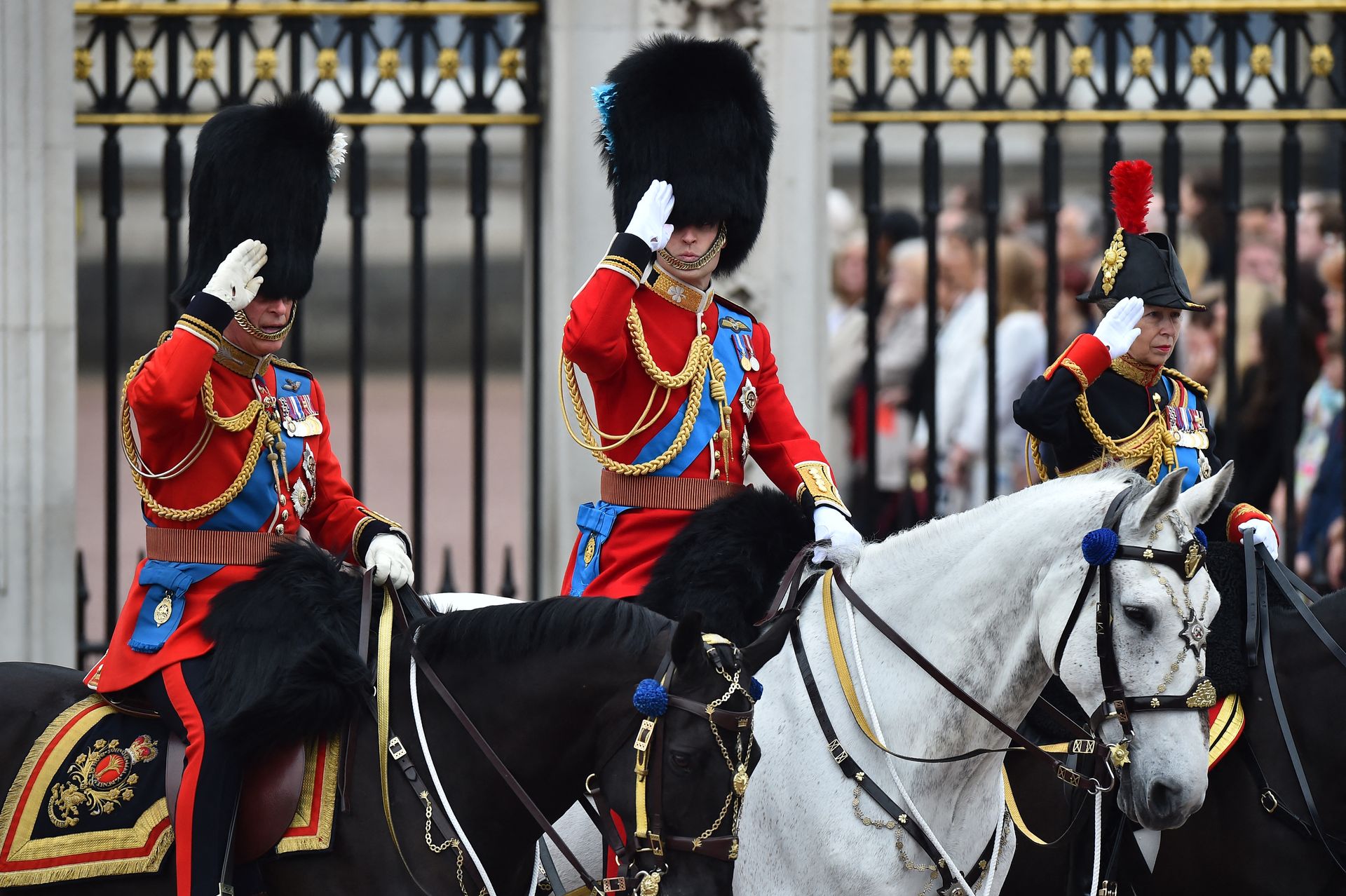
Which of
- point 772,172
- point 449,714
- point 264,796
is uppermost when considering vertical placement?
A: point 772,172

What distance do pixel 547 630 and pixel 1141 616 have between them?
129 centimetres

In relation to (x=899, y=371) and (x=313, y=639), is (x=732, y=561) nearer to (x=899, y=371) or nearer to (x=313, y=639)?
(x=313, y=639)

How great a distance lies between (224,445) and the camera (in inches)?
172

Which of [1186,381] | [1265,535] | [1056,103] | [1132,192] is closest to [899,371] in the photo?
[1056,103]

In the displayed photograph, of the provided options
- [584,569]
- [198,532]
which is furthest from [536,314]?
[198,532]

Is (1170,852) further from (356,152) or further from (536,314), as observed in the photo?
(356,152)

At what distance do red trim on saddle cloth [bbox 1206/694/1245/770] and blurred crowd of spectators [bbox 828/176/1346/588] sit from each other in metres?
3.56

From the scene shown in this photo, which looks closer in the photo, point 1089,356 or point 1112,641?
point 1112,641

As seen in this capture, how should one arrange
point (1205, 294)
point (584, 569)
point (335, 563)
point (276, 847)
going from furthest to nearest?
point (1205, 294)
point (584, 569)
point (335, 563)
point (276, 847)

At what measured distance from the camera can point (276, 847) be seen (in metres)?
4.00

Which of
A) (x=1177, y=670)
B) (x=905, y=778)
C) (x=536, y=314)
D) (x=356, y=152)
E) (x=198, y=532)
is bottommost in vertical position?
(x=905, y=778)

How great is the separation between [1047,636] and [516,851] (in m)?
1.26

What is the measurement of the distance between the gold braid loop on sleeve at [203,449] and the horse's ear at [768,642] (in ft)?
4.10

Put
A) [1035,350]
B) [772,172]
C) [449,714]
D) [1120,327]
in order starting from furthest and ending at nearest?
[1035,350], [772,172], [1120,327], [449,714]
